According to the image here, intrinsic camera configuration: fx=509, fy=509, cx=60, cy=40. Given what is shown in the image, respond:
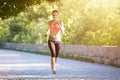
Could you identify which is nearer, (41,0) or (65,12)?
(41,0)

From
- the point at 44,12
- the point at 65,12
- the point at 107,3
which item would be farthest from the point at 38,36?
the point at 107,3

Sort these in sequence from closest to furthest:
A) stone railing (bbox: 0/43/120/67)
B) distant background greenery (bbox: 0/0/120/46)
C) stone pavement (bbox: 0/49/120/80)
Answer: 1. stone pavement (bbox: 0/49/120/80)
2. distant background greenery (bbox: 0/0/120/46)
3. stone railing (bbox: 0/43/120/67)

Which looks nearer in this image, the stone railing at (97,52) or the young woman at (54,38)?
the young woman at (54,38)

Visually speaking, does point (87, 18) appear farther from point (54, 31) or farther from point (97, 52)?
point (54, 31)

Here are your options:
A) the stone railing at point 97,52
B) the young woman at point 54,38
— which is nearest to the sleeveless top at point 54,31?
the young woman at point 54,38

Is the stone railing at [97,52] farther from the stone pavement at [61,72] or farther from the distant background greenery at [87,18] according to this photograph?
the distant background greenery at [87,18]

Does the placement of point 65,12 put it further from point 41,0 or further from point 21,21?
point 41,0

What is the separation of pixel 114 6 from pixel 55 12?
19.4 meters

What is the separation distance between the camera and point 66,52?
33875 millimetres

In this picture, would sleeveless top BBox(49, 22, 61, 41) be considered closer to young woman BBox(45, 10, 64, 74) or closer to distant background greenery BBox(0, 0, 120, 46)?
young woman BBox(45, 10, 64, 74)

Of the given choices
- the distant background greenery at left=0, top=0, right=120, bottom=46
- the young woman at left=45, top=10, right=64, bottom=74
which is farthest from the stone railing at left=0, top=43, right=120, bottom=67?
the young woman at left=45, top=10, right=64, bottom=74

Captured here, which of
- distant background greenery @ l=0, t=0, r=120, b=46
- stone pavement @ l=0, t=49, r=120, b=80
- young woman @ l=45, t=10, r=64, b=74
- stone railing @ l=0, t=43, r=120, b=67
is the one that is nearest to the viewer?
stone pavement @ l=0, t=49, r=120, b=80

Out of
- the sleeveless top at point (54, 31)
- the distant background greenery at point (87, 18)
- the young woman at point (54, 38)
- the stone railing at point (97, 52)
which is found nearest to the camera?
the young woman at point (54, 38)

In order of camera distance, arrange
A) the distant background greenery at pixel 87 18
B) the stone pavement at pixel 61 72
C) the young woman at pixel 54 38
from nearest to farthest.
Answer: the stone pavement at pixel 61 72, the young woman at pixel 54 38, the distant background greenery at pixel 87 18
